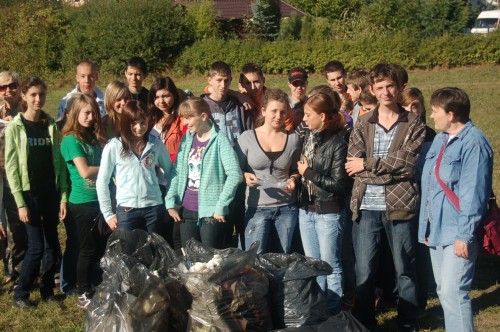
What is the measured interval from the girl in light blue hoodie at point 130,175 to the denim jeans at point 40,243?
689 millimetres

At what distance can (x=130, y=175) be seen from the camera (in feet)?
16.0

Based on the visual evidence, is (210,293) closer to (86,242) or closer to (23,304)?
(86,242)

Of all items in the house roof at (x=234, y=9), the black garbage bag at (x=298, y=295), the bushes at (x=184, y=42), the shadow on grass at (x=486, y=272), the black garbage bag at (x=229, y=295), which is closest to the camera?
the black garbage bag at (x=229, y=295)

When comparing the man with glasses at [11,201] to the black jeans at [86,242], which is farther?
the man with glasses at [11,201]

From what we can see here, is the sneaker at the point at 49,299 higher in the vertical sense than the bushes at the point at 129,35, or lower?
lower

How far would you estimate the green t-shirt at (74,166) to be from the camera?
513 centimetres

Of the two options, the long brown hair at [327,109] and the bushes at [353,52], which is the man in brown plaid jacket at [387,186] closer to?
the long brown hair at [327,109]

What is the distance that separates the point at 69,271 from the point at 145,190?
135cm

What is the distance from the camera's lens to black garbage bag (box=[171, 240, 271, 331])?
153 inches

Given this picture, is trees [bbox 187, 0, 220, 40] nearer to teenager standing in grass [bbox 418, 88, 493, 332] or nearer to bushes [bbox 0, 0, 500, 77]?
bushes [bbox 0, 0, 500, 77]

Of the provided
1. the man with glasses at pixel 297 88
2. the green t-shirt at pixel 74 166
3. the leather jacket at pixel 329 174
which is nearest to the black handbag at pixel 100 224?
the green t-shirt at pixel 74 166

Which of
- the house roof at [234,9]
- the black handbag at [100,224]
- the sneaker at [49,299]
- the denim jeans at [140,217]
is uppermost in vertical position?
the house roof at [234,9]

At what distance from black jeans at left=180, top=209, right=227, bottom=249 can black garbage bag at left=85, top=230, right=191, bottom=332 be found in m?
0.36

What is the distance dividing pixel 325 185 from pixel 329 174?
0.12 m
